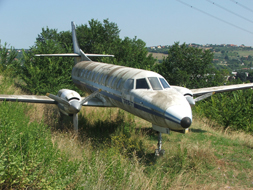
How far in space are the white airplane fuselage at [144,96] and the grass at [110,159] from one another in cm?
148

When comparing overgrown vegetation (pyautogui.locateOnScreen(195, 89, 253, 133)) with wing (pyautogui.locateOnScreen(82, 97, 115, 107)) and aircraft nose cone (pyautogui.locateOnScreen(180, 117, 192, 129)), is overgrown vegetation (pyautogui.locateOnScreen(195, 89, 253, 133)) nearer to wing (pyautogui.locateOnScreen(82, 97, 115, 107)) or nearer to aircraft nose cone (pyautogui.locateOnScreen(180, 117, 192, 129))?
wing (pyautogui.locateOnScreen(82, 97, 115, 107))

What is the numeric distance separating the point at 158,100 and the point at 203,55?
40.2 metres

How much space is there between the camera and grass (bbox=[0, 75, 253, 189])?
16.2 ft

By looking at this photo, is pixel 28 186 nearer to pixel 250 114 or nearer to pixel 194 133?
pixel 194 133

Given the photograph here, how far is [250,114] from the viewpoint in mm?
17562

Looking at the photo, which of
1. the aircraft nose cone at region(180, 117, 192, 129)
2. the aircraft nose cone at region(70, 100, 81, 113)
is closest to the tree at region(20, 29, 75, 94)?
the aircraft nose cone at region(70, 100, 81, 113)

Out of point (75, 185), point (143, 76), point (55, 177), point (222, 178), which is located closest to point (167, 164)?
point (222, 178)

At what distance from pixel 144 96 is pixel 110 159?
3.08 m

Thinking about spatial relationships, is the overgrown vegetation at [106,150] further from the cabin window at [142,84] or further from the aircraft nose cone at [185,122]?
the cabin window at [142,84]

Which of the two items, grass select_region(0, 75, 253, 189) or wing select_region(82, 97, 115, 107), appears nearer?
grass select_region(0, 75, 253, 189)

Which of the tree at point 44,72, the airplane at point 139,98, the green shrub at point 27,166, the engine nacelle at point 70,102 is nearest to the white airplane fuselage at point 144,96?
the airplane at point 139,98

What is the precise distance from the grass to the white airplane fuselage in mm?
1482

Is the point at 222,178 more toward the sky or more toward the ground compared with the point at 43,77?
more toward the ground

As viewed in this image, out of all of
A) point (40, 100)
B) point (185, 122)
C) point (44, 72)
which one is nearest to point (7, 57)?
point (44, 72)
